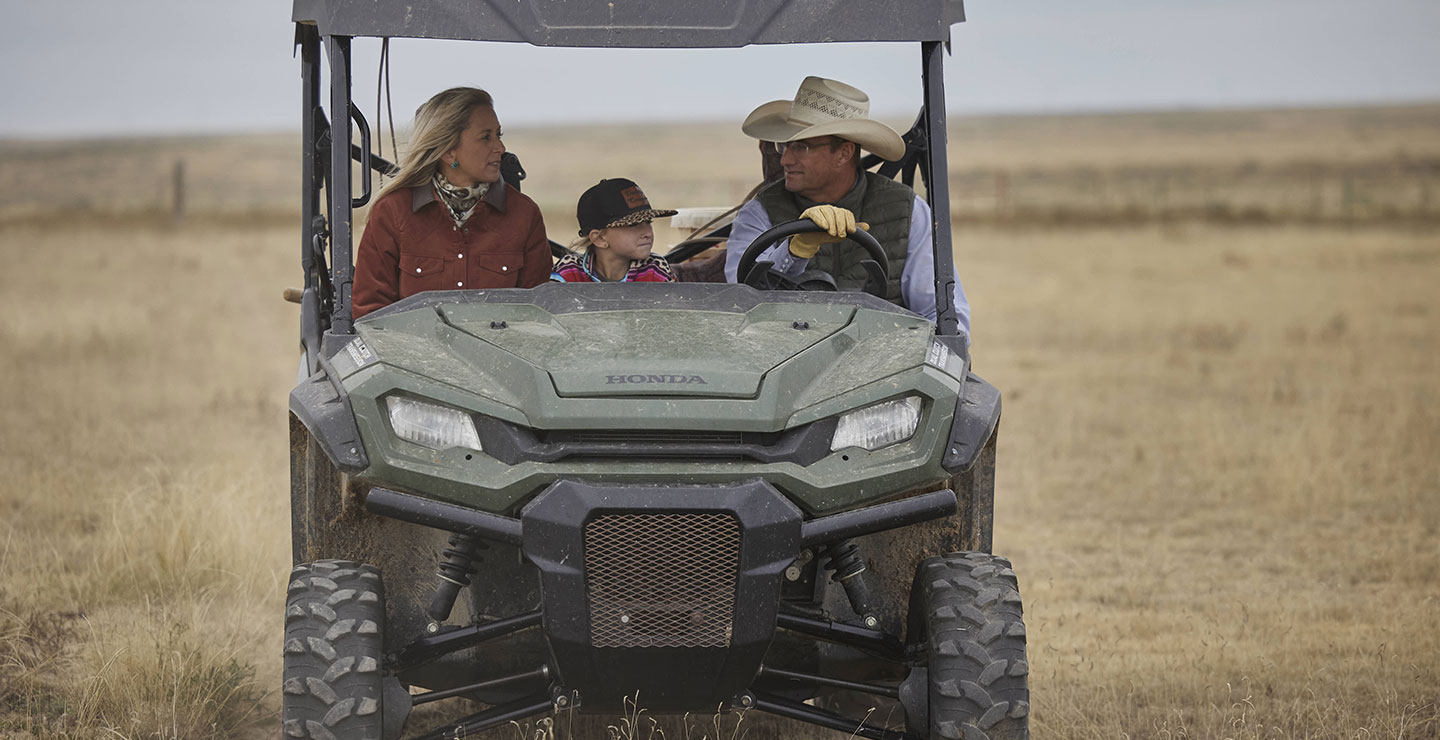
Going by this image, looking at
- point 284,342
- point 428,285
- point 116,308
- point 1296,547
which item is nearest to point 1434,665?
point 1296,547

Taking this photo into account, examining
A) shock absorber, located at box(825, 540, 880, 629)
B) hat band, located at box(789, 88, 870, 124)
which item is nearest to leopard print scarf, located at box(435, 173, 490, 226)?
hat band, located at box(789, 88, 870, 124)

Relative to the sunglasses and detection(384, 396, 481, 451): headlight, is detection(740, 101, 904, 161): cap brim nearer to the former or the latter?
the sunglasses

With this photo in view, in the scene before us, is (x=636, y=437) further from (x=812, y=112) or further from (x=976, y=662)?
(x=812, y=112)

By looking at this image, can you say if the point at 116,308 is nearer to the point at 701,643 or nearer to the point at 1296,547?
the point at 1296,547

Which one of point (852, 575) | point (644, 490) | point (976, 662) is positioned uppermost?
point (644, 490)

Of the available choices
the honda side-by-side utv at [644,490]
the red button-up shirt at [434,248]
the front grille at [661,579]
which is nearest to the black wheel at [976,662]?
the honda side-by-side utv at [644,490]

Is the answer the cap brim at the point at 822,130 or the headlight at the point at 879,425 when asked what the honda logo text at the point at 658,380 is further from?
the cap brim at the point at 822,130

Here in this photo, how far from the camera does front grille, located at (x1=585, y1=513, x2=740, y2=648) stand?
3842 millimetres

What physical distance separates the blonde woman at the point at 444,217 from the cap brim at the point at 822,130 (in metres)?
1.03

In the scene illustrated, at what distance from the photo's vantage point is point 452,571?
413 centimetres

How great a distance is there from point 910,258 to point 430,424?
7.13 ft

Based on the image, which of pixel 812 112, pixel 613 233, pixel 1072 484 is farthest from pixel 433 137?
pixel 1072 484

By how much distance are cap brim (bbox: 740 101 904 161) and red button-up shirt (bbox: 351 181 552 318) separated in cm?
100

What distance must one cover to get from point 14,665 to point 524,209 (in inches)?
90.5
